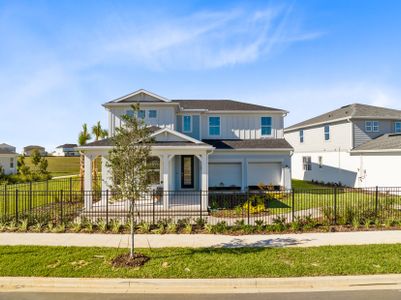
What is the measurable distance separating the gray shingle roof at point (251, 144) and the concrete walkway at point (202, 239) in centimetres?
1036

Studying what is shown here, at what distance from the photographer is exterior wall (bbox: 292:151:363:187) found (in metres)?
22.6

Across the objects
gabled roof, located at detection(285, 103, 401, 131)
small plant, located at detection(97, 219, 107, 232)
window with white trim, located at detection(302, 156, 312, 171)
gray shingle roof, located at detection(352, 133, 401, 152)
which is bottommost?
small plant, located at detection(97, 219, 107, 232)

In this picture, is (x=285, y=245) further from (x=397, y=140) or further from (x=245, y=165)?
(x=397, y=140)

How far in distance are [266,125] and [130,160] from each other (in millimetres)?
15830

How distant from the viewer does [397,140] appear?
65.5 ft

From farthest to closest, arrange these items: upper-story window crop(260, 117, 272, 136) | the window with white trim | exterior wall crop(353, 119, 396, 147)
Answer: the window with white trim < exterior wall crop(353, 119, 396, 147) < upper-story window crop(260, 117, 272, 136)

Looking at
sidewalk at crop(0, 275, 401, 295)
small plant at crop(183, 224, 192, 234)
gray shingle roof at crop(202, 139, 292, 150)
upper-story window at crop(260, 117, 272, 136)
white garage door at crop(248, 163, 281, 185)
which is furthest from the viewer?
upper-story window at crop(260, 117, 272, 136)

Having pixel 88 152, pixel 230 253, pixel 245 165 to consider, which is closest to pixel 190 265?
pixel 230 253

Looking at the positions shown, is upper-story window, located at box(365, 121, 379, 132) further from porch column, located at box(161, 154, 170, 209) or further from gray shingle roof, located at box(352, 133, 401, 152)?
porch column, located at box(161, 154, 170, 209)

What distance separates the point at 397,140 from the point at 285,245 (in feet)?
54.9

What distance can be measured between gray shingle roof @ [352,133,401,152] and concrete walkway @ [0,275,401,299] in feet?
52.6

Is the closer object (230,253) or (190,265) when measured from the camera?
(190,265)

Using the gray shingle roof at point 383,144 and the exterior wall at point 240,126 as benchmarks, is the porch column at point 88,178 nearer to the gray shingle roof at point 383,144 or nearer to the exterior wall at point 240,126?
the exterior wall at point 240,126

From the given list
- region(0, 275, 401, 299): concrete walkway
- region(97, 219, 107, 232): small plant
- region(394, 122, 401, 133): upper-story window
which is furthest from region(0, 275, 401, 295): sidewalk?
Result: region(394, 122, 401, 133): upper-story window
